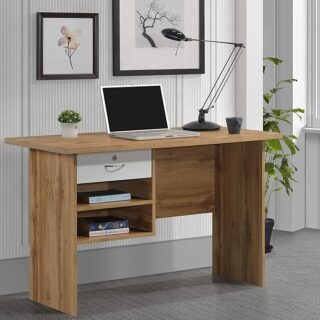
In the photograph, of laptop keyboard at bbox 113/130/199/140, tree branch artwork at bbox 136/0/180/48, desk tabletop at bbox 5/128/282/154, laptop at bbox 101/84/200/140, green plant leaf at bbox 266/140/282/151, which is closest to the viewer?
desk tabletop at bbox 5/128/282/154

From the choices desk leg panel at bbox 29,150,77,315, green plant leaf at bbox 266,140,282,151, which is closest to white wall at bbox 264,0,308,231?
green plant leaf at bbox 266,140,282,151

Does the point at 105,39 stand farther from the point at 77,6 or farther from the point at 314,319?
the point at 314,319

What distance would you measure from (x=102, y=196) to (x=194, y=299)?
751mm

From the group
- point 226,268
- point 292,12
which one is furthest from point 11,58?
point 292,12

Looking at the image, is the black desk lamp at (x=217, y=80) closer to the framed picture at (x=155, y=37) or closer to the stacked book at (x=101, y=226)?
the framed picture at (x=155, y=37)

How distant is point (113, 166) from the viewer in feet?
14.2

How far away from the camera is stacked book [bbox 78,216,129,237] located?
4.36m

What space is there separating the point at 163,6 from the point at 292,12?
1495mm

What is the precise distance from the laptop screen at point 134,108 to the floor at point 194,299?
2.83 ft

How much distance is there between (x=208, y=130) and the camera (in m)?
4.89

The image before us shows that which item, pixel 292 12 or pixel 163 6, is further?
pixel 292 12

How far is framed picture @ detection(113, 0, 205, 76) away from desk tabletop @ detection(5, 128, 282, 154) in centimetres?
49

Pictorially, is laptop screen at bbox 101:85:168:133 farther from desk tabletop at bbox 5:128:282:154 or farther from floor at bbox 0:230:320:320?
floor at bbox 0:230:320:320

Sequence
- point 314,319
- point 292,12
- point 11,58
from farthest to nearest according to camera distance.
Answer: point 292,12 → point 11,58 → point 314,319
